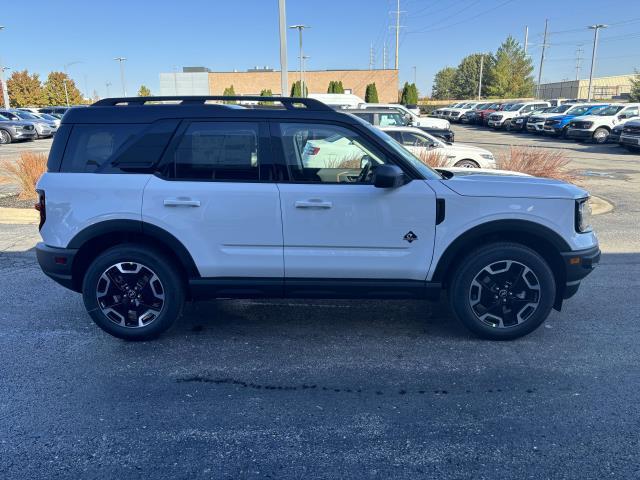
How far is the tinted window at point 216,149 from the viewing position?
13.3 ft

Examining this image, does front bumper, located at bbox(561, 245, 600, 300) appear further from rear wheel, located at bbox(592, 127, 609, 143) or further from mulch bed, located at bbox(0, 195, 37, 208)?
rear wheel, located at bbox(592, 127, 609, 143)

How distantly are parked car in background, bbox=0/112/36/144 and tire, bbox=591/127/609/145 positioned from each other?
28.7 m

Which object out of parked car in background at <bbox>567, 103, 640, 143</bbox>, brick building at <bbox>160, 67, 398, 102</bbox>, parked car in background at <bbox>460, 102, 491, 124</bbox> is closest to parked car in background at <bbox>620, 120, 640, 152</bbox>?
parked car in background at <bbox>567, 103, 640, 143</bbox>

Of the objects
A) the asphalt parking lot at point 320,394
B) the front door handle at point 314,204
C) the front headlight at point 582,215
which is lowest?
the asphalt parking lot at point 320,394

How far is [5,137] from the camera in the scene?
26891 millimetres

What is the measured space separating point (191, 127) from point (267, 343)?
185 cm

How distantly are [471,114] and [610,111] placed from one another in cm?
1888

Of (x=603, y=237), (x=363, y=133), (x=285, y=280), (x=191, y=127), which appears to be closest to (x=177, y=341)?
(x=285, y=280)

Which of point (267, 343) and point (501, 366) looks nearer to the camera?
point (501, 366)

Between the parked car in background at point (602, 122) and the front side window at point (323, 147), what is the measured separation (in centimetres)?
2438

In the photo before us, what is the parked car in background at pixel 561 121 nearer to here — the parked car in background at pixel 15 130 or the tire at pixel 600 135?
the tire at pixel 600 135

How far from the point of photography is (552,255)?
4.17 m

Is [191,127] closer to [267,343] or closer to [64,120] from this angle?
[64,120]

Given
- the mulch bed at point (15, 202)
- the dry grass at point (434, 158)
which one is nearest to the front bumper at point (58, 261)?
the mulch bed at point (15, 202)
